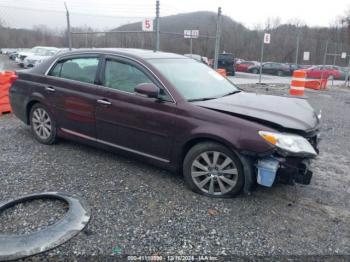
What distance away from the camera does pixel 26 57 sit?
2120 cm

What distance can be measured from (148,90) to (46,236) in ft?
6.08

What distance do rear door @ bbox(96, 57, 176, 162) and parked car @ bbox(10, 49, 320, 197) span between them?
1cm

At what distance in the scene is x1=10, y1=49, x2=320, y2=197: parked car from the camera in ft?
11.0

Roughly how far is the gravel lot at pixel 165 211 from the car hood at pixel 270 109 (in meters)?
0.88

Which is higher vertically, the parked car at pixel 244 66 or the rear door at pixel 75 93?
the parked car at pixel 244 66

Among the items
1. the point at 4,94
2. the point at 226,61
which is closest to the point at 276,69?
→ the point at 226,61

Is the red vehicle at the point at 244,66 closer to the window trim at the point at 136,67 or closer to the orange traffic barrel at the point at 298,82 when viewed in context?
the orange traffic barrel at the point at 298,82

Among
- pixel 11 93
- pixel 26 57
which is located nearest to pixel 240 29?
pixel 26 57

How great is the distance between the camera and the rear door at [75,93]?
4.50 m

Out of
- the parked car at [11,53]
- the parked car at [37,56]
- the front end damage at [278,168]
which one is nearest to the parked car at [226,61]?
the parked car at [37,56]

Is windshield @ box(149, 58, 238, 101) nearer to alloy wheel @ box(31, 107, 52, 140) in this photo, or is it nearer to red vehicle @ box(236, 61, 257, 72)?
alloy wheel @ box(31, 107, 52, 140)

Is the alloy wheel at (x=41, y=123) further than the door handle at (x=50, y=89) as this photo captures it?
Yes

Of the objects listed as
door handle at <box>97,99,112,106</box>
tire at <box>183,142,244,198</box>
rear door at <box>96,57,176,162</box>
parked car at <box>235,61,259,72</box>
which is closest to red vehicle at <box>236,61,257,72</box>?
parked car at <box>235,61,259,72</box>

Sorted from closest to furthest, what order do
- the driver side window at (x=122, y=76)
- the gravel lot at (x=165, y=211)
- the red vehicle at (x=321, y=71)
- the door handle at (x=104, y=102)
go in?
the gravel lot at (x=165, y=211)
the driver side window at (x=122, y=76)
the door handle at (x=104, y=102)
the red vehicle at (x=321, y=71)
